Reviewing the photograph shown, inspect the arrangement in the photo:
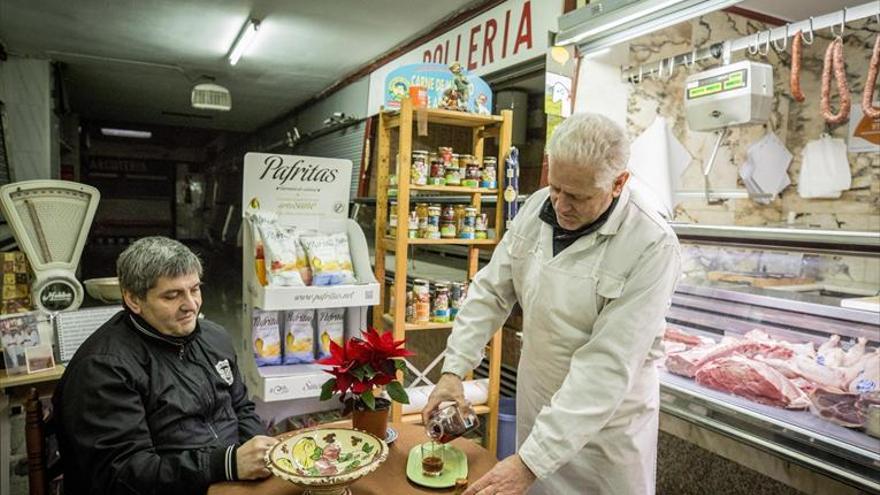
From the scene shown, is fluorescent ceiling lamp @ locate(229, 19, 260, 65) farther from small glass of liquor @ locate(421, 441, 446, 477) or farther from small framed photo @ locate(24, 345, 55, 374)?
small glass of liquor @ locate(421, 441, 446, 477)

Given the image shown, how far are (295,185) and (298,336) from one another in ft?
2.79

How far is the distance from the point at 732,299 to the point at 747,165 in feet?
8.66

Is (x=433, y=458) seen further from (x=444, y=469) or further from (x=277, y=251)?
(x=277, y=251)

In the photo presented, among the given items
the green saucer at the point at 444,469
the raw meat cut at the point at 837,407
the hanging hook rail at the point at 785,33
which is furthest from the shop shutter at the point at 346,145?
the raw meat cut at the point at 837,407

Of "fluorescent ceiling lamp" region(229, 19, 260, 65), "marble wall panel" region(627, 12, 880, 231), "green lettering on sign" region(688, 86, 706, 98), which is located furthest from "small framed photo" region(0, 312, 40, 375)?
"fluorescent ceiling lamp" region(229, 19, 260, 65)

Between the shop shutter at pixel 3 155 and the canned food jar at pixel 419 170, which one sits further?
the shop shutter at pixel 3 155

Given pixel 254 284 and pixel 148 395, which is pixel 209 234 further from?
pixel 148 395

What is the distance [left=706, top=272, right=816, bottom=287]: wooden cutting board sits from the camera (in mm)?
3084

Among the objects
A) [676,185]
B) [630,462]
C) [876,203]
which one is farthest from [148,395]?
[876,203]

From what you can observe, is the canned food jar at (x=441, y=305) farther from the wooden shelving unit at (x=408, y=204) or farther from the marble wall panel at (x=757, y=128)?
the marble wall panel at (x=757, y=128)

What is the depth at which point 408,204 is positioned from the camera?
3.13 metres

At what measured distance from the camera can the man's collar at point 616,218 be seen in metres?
1.77

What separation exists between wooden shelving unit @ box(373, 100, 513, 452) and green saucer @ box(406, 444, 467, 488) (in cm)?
141

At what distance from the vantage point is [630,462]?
188cm
